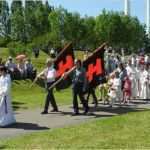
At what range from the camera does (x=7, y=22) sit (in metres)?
115

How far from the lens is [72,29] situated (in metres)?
86.6

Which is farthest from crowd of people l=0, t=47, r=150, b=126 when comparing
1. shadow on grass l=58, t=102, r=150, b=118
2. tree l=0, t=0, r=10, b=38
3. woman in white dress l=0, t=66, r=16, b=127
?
tree l=0, t=0, r=10, b=38

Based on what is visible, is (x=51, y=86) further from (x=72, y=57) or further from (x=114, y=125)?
(x=114, y=125)

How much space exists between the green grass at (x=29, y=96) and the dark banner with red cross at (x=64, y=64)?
1.85 metres

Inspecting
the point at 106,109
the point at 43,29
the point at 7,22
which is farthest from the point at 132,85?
the point at 7,22

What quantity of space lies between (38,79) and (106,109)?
2713 mm

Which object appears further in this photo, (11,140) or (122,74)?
(122,74)

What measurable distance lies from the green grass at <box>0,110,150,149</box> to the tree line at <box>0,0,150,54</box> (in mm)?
63878

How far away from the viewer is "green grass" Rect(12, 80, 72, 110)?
2472cm

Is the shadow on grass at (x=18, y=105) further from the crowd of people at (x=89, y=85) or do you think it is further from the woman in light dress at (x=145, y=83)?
the woman in light dress at (x=145, y=83)

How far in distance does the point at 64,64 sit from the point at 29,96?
659 cm

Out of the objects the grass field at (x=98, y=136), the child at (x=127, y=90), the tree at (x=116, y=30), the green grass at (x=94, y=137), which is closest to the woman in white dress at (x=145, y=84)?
the child at (x=127, y=90)

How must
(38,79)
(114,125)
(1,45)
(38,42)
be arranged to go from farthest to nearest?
(1,45) → (38,42) → (38,79) → (114,125)

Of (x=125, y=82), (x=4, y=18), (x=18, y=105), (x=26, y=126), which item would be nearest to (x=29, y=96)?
(x=18, y=105)
